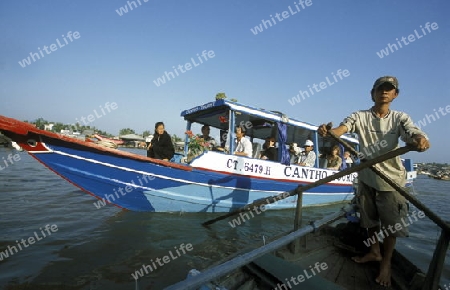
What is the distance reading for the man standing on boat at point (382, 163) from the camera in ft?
8.46

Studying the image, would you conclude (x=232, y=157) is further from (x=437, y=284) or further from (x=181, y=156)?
(x=437, y=284)

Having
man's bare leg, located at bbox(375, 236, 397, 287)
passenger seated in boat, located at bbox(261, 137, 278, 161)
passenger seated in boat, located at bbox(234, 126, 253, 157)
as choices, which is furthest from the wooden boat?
man's bare leg, located at bbox(375, 236, 397, 287)

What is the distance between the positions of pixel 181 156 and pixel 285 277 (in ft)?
20.8

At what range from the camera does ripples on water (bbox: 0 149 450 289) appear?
3.41 meters

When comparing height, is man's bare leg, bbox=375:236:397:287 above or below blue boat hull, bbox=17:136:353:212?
below

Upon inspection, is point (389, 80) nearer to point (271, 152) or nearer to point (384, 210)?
point (384, 210)

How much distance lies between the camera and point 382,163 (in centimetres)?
274

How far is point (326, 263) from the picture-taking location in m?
2.99

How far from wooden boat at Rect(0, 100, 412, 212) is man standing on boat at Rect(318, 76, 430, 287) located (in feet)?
11.8

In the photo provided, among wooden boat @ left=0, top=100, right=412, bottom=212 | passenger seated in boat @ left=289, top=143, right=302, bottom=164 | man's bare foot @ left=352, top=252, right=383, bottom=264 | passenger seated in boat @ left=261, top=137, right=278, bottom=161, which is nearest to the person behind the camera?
man's bare foot @ left=352, top=252, right=383, bottom=264

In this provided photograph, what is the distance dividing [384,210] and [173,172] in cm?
426

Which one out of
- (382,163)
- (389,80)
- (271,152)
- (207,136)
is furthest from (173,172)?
(389,80)

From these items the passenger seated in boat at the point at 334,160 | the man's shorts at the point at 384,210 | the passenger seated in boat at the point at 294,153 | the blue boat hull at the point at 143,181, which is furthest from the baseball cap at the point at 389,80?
the passenger seated in boat at the point at 334,160

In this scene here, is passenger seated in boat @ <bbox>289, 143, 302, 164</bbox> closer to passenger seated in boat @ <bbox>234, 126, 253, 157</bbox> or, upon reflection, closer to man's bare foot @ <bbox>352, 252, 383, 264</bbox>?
passenger seated in boat @ <bbox>234, 126, 253, 157</bbox>
